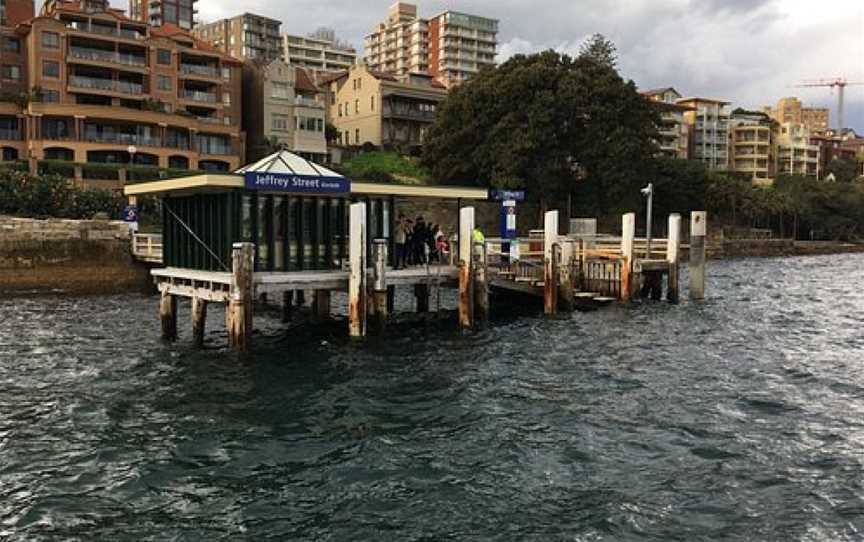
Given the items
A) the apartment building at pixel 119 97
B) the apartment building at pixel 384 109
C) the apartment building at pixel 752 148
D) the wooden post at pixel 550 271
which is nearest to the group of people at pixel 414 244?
the wooden post at pixel 550 271

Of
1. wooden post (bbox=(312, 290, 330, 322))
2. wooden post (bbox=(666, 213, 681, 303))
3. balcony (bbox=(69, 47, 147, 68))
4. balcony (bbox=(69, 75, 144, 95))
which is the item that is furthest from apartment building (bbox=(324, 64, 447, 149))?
wooden post (bbox=(312, 290, 330, 322))

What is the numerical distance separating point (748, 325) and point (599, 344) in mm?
8530

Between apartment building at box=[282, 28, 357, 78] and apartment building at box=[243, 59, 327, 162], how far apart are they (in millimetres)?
78538

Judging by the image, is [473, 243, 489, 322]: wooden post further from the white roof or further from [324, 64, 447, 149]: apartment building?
[324, 64, 447, 149]: apartment building

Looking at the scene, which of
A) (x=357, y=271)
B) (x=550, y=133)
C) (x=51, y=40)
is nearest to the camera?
(x=357, y=271)

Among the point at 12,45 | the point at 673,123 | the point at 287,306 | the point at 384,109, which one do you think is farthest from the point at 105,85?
the point at 673,123

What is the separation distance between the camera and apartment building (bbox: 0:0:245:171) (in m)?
65.9

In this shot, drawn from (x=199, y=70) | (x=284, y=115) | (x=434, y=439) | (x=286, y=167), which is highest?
(x=199, y=70)

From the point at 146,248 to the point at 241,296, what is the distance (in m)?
23.0

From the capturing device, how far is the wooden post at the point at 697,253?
33.7 meters

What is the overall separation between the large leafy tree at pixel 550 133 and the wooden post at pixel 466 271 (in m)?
37.1

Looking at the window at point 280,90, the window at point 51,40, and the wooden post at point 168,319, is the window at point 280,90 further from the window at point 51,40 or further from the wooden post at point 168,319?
the wooden post at point 168,319

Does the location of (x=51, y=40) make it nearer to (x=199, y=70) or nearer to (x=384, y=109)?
(x=199, y=70)

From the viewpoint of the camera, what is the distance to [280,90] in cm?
8212
